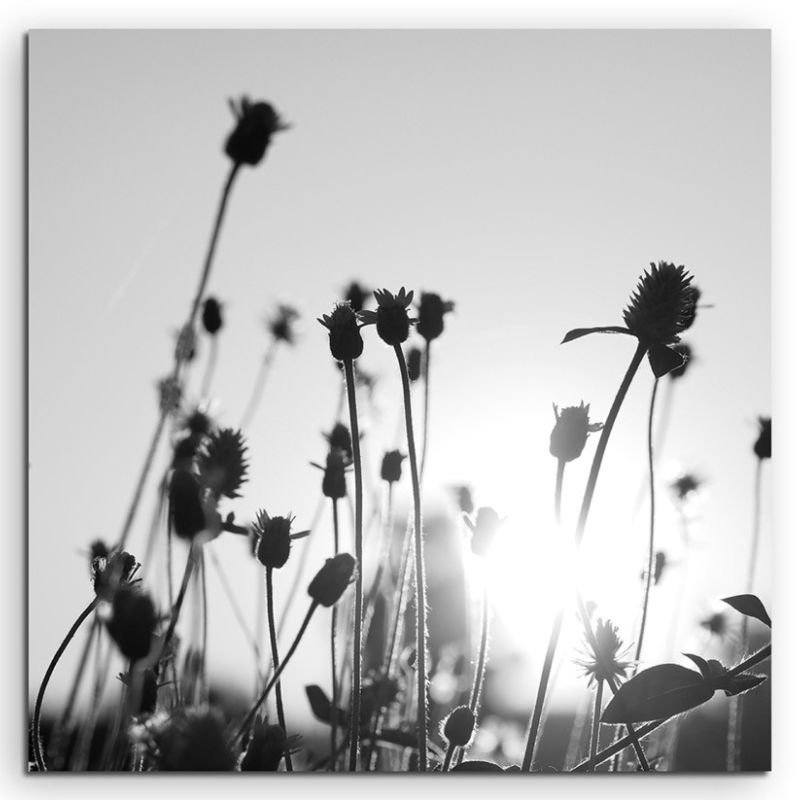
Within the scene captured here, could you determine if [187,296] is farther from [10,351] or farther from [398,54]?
[398,54]

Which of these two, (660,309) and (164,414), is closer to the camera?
(660,309)

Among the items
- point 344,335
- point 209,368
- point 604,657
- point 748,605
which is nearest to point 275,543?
point 344,335

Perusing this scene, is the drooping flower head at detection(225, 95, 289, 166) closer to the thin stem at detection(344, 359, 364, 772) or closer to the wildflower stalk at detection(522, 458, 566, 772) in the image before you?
the thin stem at detection(344, 359, 364, 772)

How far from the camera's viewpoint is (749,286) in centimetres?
149

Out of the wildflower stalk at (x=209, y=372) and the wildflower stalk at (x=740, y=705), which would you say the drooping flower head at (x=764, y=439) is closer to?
the wildflower stalk at (x=740, y=705)

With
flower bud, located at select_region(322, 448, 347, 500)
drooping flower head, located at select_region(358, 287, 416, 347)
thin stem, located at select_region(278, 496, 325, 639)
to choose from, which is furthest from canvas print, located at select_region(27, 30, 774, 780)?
drooping flower head, located at select_region(358, 287, 416, 347)

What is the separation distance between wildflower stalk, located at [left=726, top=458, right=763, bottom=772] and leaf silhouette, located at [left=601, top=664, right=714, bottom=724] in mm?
449

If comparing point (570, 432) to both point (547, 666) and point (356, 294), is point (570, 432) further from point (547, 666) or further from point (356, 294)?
point (356, 294)

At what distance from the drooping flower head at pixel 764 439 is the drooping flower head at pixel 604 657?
20.3 inches

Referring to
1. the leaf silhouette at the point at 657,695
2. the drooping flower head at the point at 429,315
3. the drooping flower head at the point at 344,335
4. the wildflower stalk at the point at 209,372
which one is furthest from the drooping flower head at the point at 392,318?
the wildflower stalk at the point at 209,372

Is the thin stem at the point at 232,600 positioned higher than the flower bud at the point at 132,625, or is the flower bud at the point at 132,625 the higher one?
the flower bud at the point at 132,625

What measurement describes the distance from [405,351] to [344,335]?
34 centimetres

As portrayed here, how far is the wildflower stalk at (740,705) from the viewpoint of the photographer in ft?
4.46

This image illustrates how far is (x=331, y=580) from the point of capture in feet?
3.06
